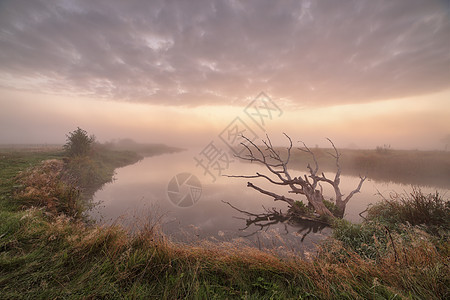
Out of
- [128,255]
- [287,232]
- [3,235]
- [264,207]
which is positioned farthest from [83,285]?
[264,207]

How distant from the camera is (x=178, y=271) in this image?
9.04ft

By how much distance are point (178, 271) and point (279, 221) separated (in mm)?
5620

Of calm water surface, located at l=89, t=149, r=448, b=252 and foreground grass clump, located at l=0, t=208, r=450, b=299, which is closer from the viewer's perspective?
foreground grass clump, located at l=0, t=208, r=450, b=299

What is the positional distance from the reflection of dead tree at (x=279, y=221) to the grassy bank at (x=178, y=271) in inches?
136

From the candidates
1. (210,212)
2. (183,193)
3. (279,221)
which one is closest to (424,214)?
(279,221)

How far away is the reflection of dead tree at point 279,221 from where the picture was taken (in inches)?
260

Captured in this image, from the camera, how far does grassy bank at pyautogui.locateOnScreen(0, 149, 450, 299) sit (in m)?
2.12

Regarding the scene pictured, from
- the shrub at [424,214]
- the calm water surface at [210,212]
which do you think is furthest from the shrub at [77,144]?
the shrub at [424,214]

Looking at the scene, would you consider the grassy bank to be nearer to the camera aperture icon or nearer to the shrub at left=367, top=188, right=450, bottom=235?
the shrub at left=367, top=188, right=450, bottom=235

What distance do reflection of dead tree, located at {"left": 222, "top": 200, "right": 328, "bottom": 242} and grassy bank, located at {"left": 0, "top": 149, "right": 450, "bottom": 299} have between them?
3458mm

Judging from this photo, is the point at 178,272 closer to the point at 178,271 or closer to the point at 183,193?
the point at 178,271

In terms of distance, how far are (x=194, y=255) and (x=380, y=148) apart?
33.1 m

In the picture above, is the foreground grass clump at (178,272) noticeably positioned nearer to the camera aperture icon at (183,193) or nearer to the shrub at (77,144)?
the camera aperture icon at (183,193)

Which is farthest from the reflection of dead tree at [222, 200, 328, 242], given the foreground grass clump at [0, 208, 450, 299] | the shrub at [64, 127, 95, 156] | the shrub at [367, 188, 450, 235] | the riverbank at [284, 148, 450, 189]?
the shrub at [64, 127, 95, 156]
